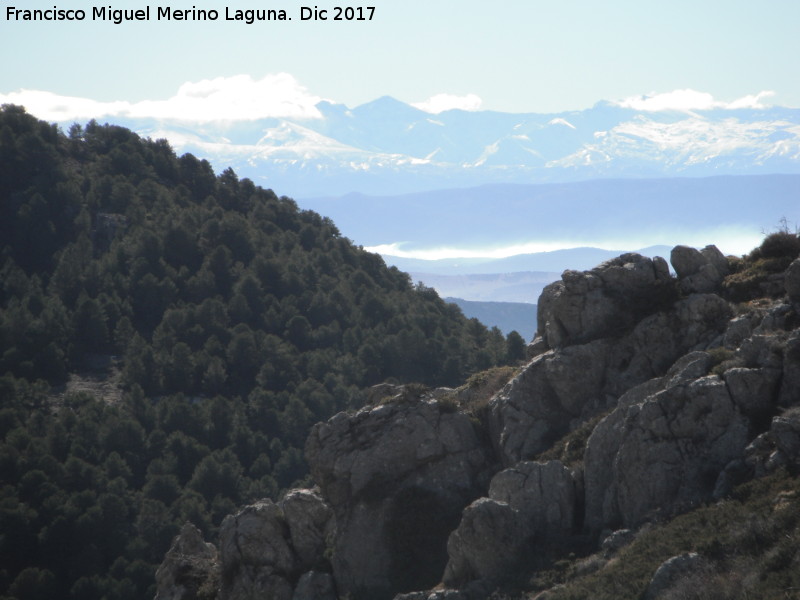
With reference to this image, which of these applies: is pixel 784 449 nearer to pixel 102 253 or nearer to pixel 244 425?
pixel 244 425

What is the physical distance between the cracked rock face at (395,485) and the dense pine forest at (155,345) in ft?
86.4

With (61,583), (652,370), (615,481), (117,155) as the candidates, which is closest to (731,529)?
(615,481)

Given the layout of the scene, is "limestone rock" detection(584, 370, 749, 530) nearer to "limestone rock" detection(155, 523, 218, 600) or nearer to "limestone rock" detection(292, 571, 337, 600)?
"limestone rock" detection(292, 571, 337, 600)

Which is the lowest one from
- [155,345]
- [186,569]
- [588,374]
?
[186,569]

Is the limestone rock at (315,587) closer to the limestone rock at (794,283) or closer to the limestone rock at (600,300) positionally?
the limestone rock at (600,300)

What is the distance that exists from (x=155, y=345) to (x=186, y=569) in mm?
50954

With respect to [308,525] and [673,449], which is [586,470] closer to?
[673,449]

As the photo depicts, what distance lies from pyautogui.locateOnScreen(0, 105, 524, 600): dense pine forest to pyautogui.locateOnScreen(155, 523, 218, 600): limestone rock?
865 inches

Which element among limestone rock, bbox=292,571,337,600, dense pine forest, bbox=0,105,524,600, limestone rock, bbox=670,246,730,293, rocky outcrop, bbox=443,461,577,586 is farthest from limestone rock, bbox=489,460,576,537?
dense pine forest, bbox=0,105,524,600

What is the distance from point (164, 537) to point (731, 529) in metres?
42.1

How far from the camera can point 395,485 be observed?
25578 millimetres

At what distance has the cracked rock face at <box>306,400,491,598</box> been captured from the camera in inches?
962

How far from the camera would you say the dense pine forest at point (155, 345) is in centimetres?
5531

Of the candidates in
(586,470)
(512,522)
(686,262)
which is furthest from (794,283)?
→ (512,522)
